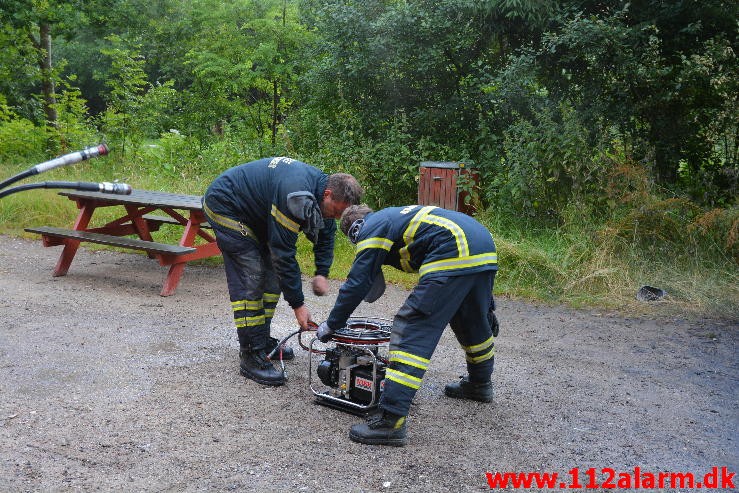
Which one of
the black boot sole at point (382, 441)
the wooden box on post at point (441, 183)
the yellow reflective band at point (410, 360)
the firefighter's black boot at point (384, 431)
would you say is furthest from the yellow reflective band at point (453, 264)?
the wooden box on post at point (441, 183)

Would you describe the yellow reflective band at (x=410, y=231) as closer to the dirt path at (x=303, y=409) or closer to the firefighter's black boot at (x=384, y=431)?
the firefighter's black boot at (x=384, y=431)

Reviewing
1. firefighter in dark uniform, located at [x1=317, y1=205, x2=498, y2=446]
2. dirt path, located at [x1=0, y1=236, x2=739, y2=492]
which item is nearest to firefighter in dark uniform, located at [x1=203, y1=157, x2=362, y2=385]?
dirt path, located at [x1=0, y1=236, x2=739, y2=492]

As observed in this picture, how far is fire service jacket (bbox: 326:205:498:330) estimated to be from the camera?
13.7 feet

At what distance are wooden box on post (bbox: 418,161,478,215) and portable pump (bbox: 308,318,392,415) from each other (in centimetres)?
501

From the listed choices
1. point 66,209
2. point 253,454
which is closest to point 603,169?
point 253,454

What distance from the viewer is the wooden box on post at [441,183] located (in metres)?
9.51

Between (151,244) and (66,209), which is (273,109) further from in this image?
(151,244)

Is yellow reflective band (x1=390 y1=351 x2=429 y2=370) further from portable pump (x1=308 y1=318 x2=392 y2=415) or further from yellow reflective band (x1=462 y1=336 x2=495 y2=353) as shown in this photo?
yellow reflective band (x1=462 y1=336 x2=495 y2=353)

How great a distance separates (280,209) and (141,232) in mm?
4339

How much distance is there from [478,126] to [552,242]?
2670 millimetres

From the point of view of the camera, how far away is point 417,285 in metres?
4.21

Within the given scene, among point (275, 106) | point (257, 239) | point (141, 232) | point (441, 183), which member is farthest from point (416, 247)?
Answer: point (275, 106)

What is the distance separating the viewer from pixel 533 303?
7.50m

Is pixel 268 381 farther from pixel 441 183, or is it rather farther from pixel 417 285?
pixel 441 183
